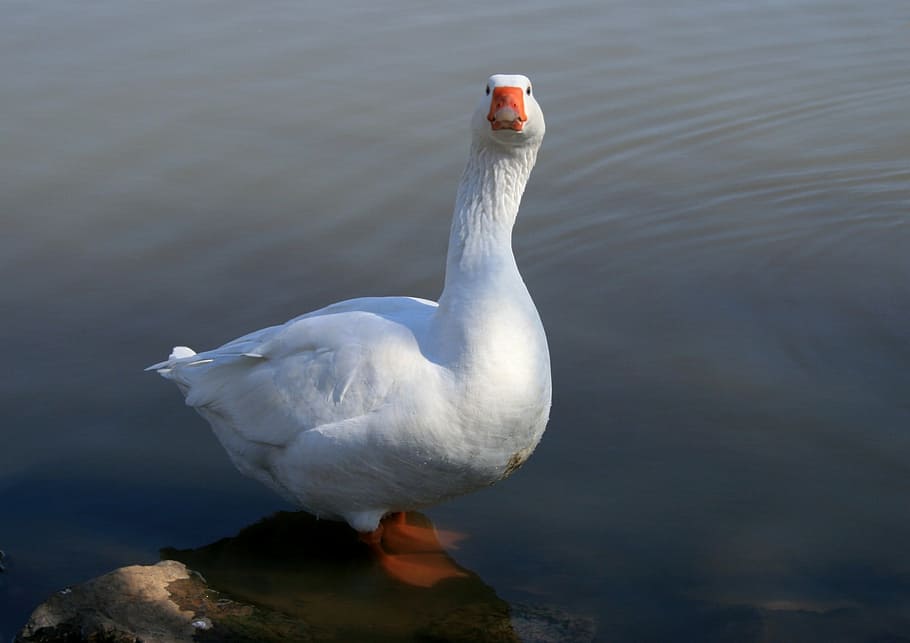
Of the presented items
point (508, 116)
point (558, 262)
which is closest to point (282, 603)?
point (508, 116)

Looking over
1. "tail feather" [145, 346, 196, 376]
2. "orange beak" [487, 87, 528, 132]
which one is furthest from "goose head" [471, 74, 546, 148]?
"tail feather" [145, 346, 196, 376]

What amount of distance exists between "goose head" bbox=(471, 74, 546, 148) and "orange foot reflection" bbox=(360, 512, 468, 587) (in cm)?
172

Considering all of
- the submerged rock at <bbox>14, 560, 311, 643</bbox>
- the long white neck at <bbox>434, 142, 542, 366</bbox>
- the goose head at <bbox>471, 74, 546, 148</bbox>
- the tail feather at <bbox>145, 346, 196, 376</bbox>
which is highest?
the goose head at <bbox>471, 74, 546, 148</bbox>

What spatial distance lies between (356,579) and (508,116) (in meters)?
2.01

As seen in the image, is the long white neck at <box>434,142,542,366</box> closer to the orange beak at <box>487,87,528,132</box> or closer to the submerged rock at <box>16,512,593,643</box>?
the orange beak at <box>487,87,528,132</box>

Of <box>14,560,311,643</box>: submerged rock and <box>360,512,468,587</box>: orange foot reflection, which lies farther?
<box>360,512,468,587</box>: orange foot reflection

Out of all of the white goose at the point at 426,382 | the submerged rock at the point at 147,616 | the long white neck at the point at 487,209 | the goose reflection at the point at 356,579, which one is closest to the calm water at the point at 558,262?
the goose reflection at the point at 356,579

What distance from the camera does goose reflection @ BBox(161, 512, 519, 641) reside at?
443 cm

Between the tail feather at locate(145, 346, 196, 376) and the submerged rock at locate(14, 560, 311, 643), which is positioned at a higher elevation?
the tail feather at locate(145, 346, 196, 376)

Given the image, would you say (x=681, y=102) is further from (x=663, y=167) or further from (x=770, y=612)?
(x=770, y=612)

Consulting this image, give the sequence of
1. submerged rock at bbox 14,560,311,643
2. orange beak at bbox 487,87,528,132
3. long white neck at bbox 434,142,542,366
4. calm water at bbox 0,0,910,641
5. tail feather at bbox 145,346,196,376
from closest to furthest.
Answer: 1. submerged rock at bbox 14,560,311,643
2. orange beak at bbox 487,87,528,132
3. long white neck at bbox 434,142,542,366
4. calm water at bbox 0,0,910,641
5. tail feather at bbox 145,346,196,376

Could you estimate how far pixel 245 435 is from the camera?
4801mm

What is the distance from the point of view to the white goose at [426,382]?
428 centimetres

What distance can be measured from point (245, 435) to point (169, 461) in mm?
801
